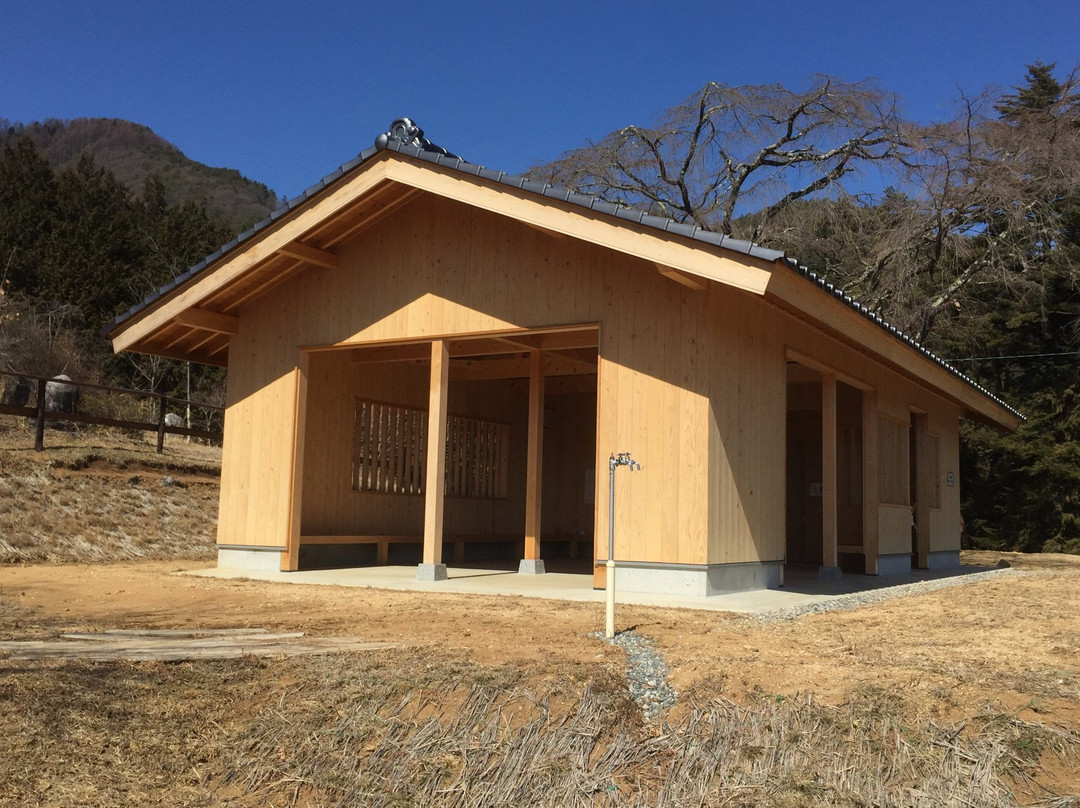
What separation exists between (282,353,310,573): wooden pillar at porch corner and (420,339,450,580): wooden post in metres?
1.89

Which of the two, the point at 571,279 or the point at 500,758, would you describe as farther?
the point at 571,279

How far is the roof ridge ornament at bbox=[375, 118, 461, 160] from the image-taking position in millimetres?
10250

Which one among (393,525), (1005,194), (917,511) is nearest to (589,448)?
(393,525)

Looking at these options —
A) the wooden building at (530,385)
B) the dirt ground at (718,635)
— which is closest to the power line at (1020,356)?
the wooden building at (530,385)

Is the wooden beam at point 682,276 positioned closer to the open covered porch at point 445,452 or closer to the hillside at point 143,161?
the open covered porch at point 445,452

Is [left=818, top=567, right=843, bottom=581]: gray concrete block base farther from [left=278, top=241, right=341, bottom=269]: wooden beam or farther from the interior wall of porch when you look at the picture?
[left=278, top=241, right=341, bottom=269]: wooden beam

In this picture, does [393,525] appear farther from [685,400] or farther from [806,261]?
[806,261]

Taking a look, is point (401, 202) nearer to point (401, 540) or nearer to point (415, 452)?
point (415, 452)

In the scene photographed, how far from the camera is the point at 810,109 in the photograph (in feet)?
71.1

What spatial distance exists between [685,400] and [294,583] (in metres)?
4.57

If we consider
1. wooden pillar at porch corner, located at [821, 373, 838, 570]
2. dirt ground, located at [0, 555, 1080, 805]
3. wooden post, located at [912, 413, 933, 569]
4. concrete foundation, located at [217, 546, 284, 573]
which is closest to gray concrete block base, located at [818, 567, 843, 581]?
wooden pillar at porch corner, located at [821, 373, 838, 570]

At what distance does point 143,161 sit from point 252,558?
178 feet

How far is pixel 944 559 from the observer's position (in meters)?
16.4

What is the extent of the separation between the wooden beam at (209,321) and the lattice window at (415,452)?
195 cm
